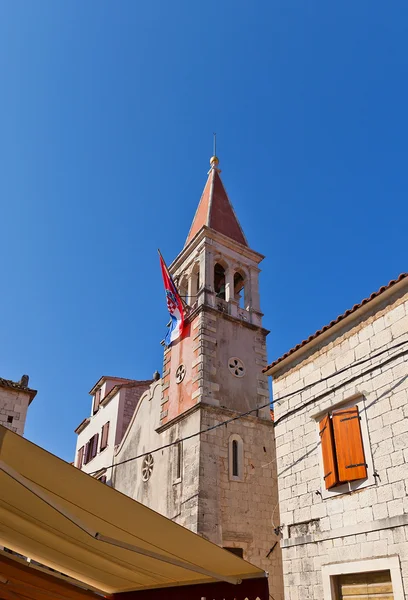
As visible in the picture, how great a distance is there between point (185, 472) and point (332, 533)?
21.0 feet

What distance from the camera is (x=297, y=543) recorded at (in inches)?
310

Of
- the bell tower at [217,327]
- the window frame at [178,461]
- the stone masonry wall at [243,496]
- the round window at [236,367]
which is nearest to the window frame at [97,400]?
the bell tower at [217,327]

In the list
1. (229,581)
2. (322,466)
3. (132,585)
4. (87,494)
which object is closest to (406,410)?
(322,466)

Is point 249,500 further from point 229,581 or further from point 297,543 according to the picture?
point 229,581

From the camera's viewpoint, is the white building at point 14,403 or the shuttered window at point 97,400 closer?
the white building at point 14,403

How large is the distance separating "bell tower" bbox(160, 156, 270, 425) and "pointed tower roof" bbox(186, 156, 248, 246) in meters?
0.05

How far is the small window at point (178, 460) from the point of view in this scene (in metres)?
13.5

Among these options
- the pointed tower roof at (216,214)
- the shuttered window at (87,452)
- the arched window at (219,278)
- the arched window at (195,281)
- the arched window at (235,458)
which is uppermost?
the pointed tower roof at (216,214)

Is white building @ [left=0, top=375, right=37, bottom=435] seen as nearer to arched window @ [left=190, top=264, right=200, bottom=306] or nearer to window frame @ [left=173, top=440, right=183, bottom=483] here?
window frame @ [left=173, top=440, right=183, bottom=483]

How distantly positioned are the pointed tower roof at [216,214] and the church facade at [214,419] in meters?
0.06

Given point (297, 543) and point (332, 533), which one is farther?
point (297, 543)

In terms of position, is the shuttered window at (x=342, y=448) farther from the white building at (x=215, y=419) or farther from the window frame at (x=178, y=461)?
the window frame at (x=178, y=461)

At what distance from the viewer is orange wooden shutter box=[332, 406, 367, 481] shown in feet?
23.8

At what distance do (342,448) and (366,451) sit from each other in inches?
16.1
